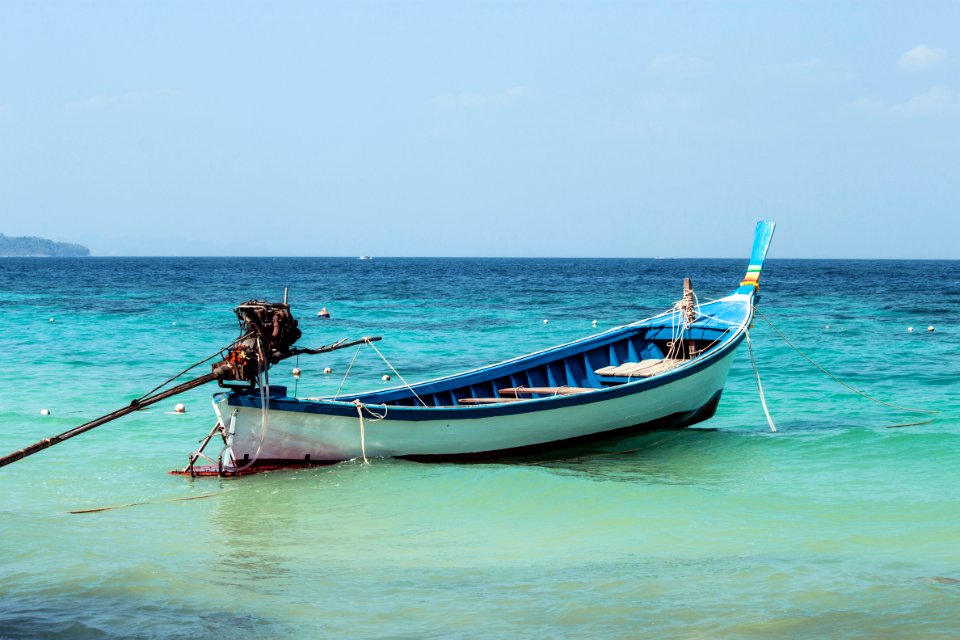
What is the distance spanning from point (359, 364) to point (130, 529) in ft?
49.0

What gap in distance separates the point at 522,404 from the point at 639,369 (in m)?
3.62

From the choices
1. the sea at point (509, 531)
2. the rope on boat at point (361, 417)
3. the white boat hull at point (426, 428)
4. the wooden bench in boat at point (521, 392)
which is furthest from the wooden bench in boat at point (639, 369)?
the rope on boat at point (361, 417)

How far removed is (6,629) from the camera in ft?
23.1

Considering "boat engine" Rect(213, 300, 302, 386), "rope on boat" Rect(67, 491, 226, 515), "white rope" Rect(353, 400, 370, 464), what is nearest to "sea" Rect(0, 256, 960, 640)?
"rope on boat" Rect(67, 491, 226, 515)

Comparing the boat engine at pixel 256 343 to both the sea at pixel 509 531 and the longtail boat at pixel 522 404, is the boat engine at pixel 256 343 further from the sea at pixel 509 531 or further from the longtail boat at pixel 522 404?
the sea at pixel 509 531

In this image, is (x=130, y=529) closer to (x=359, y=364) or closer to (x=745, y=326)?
(x=745, y=326)

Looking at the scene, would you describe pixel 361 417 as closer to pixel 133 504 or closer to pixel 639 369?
pixel 133 504

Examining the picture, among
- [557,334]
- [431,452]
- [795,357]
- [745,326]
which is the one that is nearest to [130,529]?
[431,452]

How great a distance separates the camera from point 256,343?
1089cm

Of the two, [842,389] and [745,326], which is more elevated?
[745,326]

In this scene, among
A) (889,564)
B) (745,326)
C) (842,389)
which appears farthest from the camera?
(842,389)

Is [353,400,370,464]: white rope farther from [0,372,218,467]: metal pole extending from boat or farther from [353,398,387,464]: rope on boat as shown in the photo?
[0,372,218,467]: metal pole extending from boat

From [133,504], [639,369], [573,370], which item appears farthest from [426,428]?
[639,369]

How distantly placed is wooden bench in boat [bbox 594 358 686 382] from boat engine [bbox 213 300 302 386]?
6.04 meters
